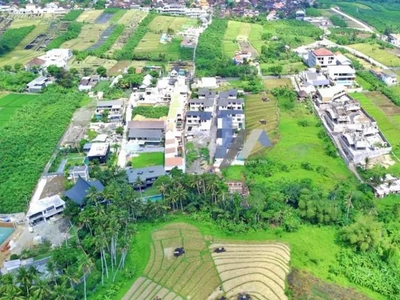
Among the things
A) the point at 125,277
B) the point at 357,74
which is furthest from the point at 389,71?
the point at 125,277

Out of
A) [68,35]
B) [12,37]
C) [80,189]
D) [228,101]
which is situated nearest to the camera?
[80,189]

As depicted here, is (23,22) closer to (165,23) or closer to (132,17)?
(132,17)

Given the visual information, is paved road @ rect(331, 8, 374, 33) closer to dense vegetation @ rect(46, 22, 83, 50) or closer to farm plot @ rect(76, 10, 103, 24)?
farm plot @ rect(76, 10, 103, 24)

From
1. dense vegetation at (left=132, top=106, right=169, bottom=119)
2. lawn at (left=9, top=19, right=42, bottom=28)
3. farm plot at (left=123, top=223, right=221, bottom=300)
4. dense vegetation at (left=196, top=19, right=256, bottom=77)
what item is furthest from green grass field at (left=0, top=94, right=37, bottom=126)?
lawn at (left=9, top=19, right=42, bottom=28)

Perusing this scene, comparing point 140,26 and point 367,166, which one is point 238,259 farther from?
point 140,26

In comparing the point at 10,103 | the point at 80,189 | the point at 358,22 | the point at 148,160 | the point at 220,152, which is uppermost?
the point at 80,189

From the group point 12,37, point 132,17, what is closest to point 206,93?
point 12,37

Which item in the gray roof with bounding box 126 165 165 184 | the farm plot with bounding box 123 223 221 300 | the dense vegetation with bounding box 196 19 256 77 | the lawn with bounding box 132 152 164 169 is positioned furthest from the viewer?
the dense vegetation with bounding box 196 19 256 77
